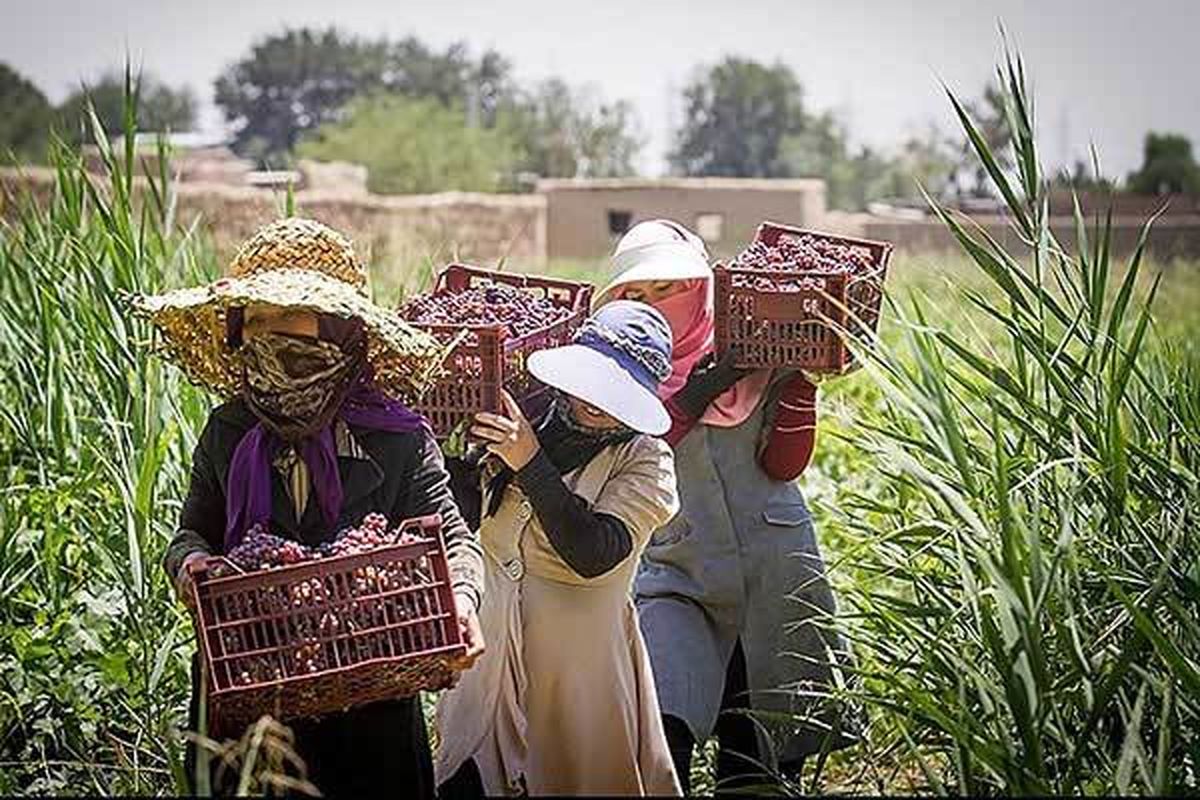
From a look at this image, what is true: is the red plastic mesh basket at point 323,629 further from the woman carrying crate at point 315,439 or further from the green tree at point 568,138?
the green tree at point 568,138

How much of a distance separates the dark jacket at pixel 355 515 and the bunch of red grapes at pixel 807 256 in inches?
34.2

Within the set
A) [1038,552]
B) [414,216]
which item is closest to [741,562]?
[1038,552]

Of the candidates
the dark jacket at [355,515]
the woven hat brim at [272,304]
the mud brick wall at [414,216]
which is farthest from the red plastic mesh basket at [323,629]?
the mud brick wall at [414,216]

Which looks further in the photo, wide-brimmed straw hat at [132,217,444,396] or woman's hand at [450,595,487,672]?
wide-brimmed straw hat at [132,217,444,396]

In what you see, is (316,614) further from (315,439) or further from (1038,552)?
(1038,552)

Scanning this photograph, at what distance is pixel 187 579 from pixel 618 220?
23758 millimetres

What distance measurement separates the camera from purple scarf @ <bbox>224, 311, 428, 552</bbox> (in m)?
2.70

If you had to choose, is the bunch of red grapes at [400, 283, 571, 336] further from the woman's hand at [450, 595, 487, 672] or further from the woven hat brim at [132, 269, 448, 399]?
the woman's hand at [450, 595, 487, 672]

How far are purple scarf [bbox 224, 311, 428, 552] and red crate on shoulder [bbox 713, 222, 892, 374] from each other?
787mm

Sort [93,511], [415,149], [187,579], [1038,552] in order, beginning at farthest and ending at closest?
[415,149] < [93,511] < [187,579] < [1038,552]

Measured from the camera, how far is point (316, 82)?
72062 mm

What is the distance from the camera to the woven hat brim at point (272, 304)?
2670mm

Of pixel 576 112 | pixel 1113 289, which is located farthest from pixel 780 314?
pixel 576 112

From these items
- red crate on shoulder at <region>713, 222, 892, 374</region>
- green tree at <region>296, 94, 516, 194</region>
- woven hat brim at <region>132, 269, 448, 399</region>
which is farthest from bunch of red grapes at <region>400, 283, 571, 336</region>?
green tree at <region>296, 94, 516, 194</region>
